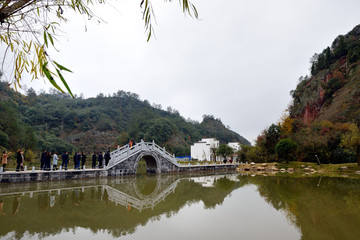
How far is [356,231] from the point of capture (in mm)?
4246

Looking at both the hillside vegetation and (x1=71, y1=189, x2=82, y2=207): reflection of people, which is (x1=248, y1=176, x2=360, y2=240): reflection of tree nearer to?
(x1=71, y1=189, x2=82, y2=207): reflection of people

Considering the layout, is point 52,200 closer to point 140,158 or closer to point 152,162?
point 140,158

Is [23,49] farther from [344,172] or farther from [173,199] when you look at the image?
[344,172]

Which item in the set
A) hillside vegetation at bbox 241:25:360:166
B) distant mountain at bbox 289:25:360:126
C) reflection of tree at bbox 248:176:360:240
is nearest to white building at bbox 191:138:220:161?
hillside vegetation at bbox 241:25:360:166

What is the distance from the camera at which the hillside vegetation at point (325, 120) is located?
Result: 19.6m

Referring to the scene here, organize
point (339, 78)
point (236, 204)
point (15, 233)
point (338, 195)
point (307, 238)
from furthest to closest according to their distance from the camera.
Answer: point (339, 78) < point (338, 195) < point (236, 204) < point (15, 233) < point (307, 238)

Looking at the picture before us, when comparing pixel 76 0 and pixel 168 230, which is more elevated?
pixel 76 0

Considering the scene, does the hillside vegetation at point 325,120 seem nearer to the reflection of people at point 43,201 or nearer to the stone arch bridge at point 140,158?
the stone arch bridge at point 140,158

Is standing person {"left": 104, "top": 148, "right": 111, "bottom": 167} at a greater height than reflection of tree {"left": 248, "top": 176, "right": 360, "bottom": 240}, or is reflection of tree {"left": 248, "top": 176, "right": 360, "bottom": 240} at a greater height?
standing person {"left": 104, "top": 148, "right": 111, "bottom": 167}

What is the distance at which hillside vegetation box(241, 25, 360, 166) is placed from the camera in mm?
19641

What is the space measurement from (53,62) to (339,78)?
3846 centimetres

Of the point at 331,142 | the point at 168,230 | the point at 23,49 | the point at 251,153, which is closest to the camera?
the point at 23,49

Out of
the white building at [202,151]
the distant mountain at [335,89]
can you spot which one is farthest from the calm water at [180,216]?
the white building at [202,151]

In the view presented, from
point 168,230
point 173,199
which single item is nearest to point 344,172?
point 173,199
